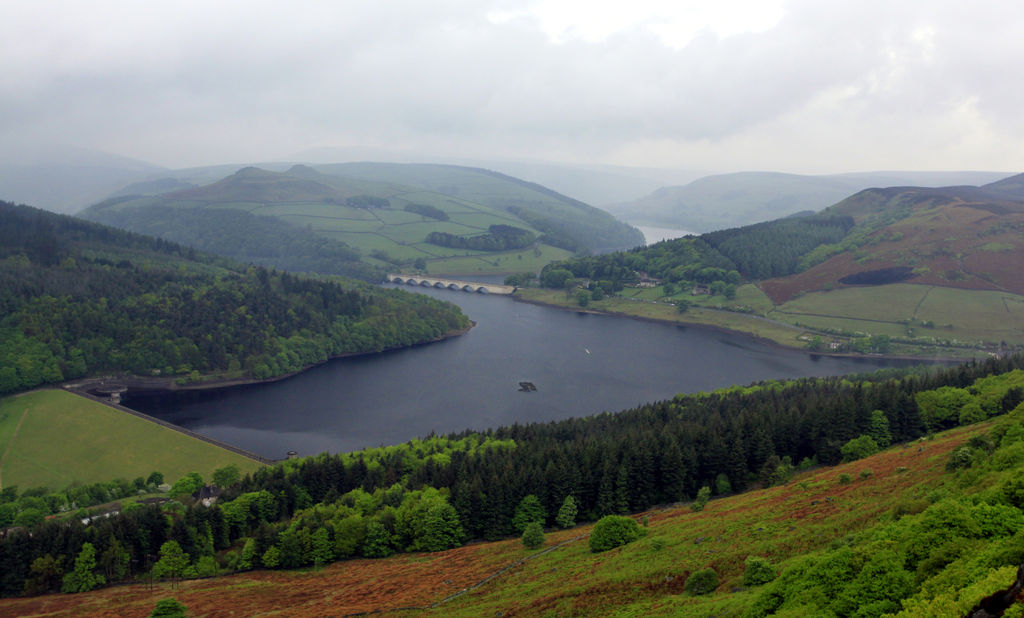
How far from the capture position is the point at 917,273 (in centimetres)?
15338

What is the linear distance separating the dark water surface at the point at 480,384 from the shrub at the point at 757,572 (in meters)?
61.3

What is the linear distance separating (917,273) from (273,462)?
146 m

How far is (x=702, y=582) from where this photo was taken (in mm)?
27562

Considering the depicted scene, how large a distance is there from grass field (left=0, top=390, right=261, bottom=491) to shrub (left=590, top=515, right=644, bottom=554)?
4645cm

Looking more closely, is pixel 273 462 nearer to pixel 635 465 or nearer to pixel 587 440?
pixel 587 440

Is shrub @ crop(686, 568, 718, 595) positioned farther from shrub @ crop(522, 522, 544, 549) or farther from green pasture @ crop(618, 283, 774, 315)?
green pasture @ crop(618, 283, 774, 315)

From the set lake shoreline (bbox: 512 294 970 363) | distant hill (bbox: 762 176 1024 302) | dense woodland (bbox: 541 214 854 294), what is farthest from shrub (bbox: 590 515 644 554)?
dense woodland (bbox: 541 214 854 294)

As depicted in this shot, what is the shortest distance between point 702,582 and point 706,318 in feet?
424

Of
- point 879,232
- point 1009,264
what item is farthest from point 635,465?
Answer: point 879,232

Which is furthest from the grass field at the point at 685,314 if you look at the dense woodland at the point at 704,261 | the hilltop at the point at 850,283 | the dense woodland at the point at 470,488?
the dense woodland at the point at 470,488

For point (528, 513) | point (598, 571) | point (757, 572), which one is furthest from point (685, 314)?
point (757, 572)

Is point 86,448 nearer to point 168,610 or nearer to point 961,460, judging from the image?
point 168,610

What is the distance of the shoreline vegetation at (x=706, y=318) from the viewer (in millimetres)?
124375

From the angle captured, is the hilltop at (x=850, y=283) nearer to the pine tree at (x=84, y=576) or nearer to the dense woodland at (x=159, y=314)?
the dense woodland at (x=159, y=314)
